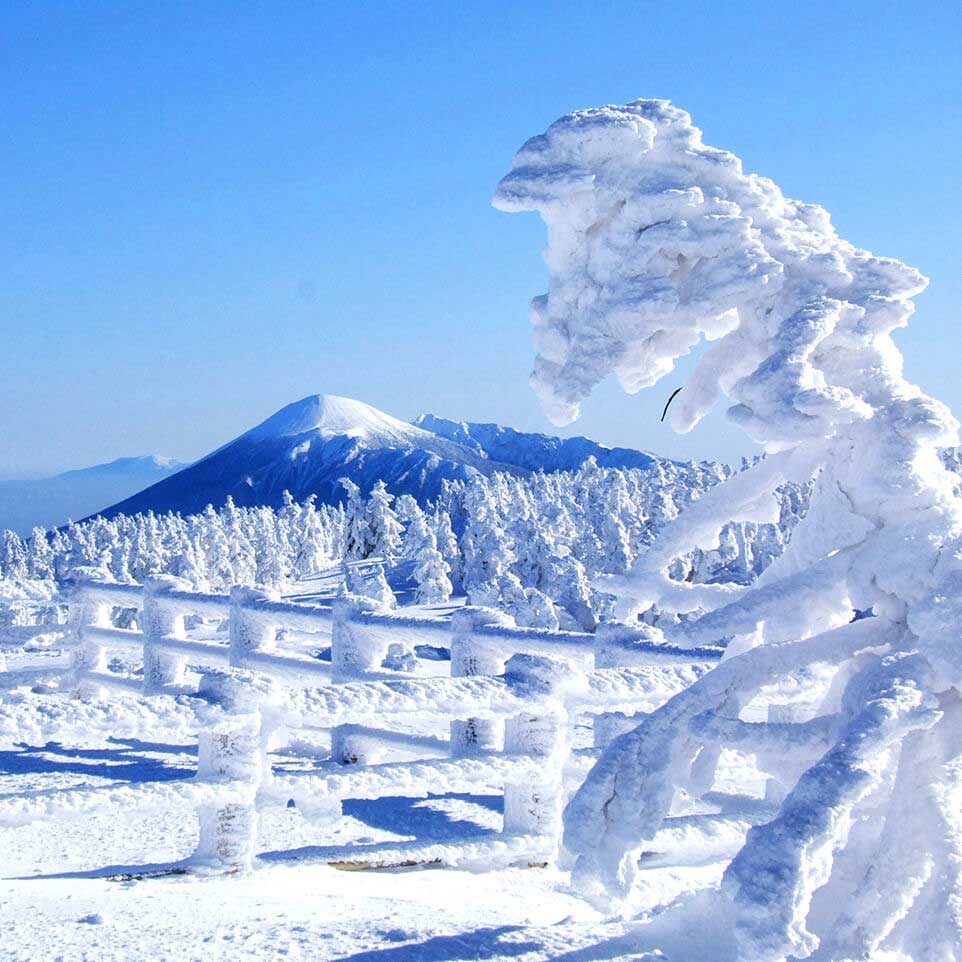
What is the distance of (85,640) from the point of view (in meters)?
7.87

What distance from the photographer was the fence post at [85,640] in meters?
7.85

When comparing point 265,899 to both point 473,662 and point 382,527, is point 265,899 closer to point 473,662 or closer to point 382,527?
point 473,662

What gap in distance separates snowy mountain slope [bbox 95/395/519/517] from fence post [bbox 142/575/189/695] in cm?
11577

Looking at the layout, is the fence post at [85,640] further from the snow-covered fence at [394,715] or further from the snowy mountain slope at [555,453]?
the snowy mountain slope at [555,453]

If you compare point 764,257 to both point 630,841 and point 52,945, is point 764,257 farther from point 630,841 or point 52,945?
point 52,945

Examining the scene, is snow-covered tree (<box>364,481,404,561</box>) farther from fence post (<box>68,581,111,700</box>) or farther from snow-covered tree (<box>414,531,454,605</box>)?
fence post (<box>68,581,111,700</box>)

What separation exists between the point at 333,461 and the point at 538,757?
155518mm

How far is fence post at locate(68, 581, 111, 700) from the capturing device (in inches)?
309

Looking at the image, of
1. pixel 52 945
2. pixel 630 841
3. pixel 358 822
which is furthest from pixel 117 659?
pixel 630 841

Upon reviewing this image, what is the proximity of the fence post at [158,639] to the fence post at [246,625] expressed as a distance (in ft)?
3.34

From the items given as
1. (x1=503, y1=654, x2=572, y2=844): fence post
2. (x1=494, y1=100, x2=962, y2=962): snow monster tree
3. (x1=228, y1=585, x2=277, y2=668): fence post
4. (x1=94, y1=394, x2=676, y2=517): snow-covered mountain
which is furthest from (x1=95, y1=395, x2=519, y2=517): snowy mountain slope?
(x1=494, y1=100, x2=962, y2=962): snow monster tree

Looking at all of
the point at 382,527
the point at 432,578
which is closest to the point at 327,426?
the point at 382,527

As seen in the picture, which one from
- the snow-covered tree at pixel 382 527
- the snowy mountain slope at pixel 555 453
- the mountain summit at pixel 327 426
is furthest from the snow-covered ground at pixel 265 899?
the mountain summit at pixel 327 426

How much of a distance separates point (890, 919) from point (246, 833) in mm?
2410
